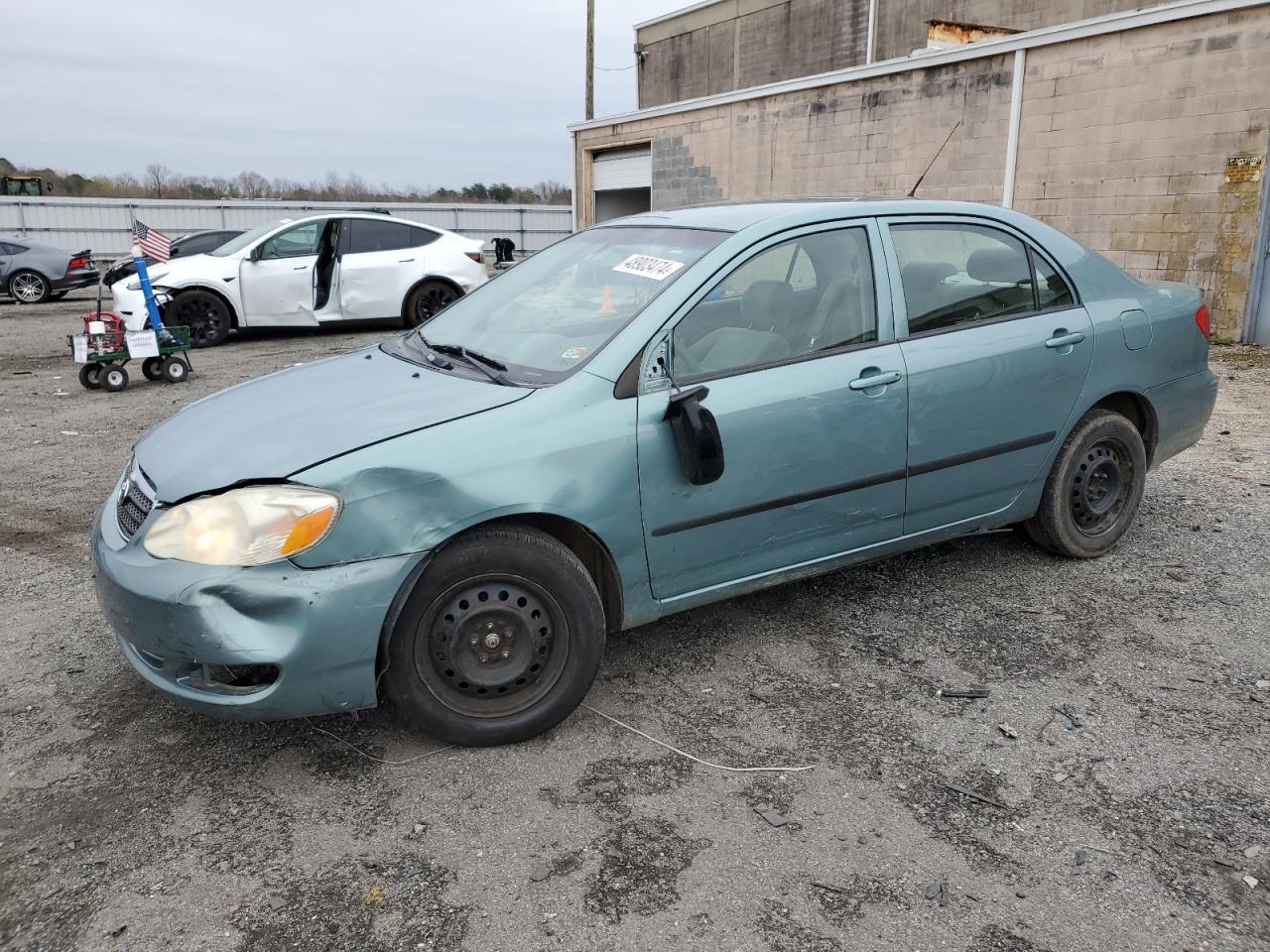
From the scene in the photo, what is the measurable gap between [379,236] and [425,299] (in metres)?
0.98

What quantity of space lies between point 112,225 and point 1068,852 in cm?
3104

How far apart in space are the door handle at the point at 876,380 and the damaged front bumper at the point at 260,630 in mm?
1676

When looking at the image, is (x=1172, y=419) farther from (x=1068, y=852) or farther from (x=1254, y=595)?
(x=1068, y=852)

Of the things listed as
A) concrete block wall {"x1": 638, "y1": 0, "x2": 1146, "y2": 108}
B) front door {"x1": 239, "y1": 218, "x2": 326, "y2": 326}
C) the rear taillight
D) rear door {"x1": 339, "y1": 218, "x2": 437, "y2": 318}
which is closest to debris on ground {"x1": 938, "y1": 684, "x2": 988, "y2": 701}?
the rear taillight

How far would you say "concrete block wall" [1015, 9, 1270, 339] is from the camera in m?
10.3

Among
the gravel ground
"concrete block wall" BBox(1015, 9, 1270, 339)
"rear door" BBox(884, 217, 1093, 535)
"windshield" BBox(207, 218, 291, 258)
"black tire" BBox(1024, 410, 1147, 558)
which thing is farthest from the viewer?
"windshield" BBox(207, 218, 291, 258)

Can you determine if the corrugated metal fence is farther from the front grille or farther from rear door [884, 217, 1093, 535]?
the front grille

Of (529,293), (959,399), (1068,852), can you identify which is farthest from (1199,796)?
(529,293)

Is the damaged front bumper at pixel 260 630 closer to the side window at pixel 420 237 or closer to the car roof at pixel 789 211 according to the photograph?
the car roof at pixel 789 211

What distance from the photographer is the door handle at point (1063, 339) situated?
13.1 ft

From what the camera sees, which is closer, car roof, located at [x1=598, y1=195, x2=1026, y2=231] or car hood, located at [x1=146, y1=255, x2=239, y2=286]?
car roof, located at [x1=598, y1=195, x2=1026, y2=231]

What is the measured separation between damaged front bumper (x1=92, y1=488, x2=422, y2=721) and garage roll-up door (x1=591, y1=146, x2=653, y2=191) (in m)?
19.5

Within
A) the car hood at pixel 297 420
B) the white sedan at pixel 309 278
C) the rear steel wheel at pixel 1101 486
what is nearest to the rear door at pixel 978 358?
the rear steel wheel at pixel 1101 486

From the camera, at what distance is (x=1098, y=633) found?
3.75m
